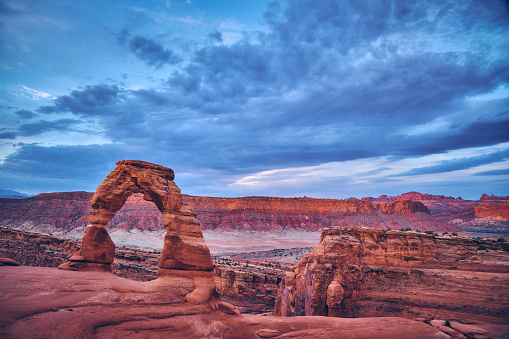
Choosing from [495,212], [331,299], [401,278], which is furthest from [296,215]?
[331,299]

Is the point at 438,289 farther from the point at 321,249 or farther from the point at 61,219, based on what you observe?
the point at 61,219

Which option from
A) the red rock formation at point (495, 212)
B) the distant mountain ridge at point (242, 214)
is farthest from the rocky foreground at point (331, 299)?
the red rock formation at point (495, 212)

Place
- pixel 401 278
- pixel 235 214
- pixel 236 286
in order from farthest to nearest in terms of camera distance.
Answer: pixel 235 214, pixel 236 286, pixel 401 278

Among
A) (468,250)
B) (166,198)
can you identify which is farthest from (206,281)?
(468,250)

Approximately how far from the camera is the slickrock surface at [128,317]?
1029cm

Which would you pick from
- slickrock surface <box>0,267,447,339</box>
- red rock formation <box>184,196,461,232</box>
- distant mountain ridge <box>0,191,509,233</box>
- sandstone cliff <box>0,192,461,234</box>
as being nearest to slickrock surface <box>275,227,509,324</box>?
slickrock surface <box>0,267,447,339</box>

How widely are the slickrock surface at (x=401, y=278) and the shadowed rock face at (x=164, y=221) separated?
9.11 meters

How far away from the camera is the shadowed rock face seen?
16.5 m

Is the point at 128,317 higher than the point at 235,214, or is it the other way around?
the point at 235,214

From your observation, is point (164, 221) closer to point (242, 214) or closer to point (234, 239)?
point (234, 239)

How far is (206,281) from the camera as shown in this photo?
16188 millimetres

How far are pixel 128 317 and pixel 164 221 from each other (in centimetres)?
556

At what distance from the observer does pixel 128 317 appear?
1189 cm

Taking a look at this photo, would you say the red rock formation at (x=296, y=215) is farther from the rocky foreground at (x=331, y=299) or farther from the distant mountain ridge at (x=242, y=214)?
the rocky foreground at (x=331, y=299)
